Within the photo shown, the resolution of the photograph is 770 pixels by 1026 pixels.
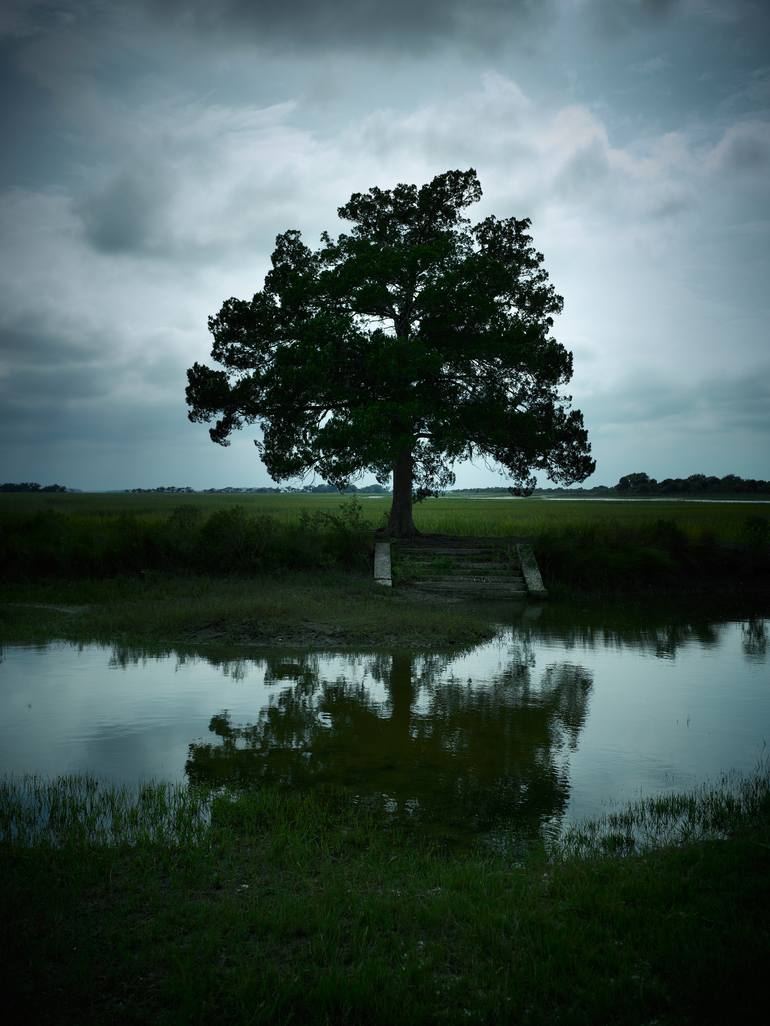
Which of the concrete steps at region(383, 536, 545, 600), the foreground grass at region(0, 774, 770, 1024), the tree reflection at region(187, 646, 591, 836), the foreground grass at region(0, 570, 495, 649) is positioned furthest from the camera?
the concrete steps at region(383, 536, 545, 600)

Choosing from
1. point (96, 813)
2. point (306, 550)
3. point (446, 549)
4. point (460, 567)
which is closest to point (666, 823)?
point (96, 813)

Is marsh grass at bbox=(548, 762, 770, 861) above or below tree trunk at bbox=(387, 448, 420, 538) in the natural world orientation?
below

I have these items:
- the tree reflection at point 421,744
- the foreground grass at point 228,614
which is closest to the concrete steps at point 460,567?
the foreground grass at point 228,614

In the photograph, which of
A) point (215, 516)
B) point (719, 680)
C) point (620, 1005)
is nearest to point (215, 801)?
point (620, 1005)

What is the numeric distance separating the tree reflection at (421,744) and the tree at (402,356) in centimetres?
1161

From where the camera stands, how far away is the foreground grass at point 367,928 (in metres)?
3.60

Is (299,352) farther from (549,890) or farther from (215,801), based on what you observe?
(549,890)

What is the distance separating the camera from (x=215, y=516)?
21031 millimetres

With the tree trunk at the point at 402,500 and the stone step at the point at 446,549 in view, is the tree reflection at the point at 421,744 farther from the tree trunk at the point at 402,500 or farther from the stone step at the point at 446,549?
the tree trunk at the point at 402,500

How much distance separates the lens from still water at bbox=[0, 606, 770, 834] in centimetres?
708

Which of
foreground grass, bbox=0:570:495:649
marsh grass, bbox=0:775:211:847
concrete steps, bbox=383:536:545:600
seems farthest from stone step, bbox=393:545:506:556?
marsh grass, bbox=0:775:211:847

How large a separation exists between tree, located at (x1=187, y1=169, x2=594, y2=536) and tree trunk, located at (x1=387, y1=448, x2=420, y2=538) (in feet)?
0.15

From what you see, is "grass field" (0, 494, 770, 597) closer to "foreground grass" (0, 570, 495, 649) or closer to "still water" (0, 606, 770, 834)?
"foreground grass" (0, 570, 495, 649)

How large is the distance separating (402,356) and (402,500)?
5254mm
